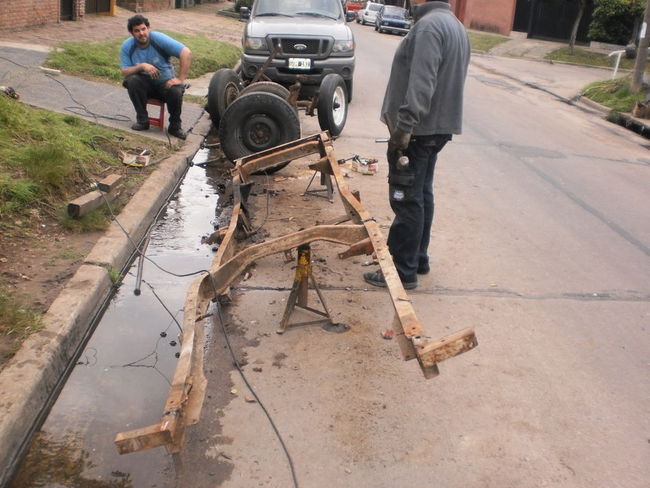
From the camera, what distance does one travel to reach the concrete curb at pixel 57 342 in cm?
335

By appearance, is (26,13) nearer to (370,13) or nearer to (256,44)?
(256,44)

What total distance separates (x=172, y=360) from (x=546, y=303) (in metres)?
2.84

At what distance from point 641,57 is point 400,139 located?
1390cm

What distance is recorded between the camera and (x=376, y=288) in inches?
209

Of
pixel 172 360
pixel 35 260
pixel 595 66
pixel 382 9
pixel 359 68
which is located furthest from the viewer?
pixel 382 9

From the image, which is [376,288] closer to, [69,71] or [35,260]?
[35,260]

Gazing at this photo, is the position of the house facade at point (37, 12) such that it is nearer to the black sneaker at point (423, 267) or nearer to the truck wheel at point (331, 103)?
the truck wheel at point (331, 103)

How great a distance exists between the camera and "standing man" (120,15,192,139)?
8.84 m

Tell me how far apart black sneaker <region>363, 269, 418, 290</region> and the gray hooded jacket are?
1.15 meters

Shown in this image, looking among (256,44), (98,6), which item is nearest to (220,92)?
(256,44)

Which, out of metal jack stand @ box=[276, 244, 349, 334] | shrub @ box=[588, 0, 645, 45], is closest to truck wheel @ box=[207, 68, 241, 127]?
metal jack stand @ box=[276, 244, 349, 334]

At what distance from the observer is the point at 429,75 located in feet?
15.4

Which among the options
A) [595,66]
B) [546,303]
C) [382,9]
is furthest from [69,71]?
[382,9]

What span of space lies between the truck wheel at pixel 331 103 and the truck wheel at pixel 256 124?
185 centimetres
